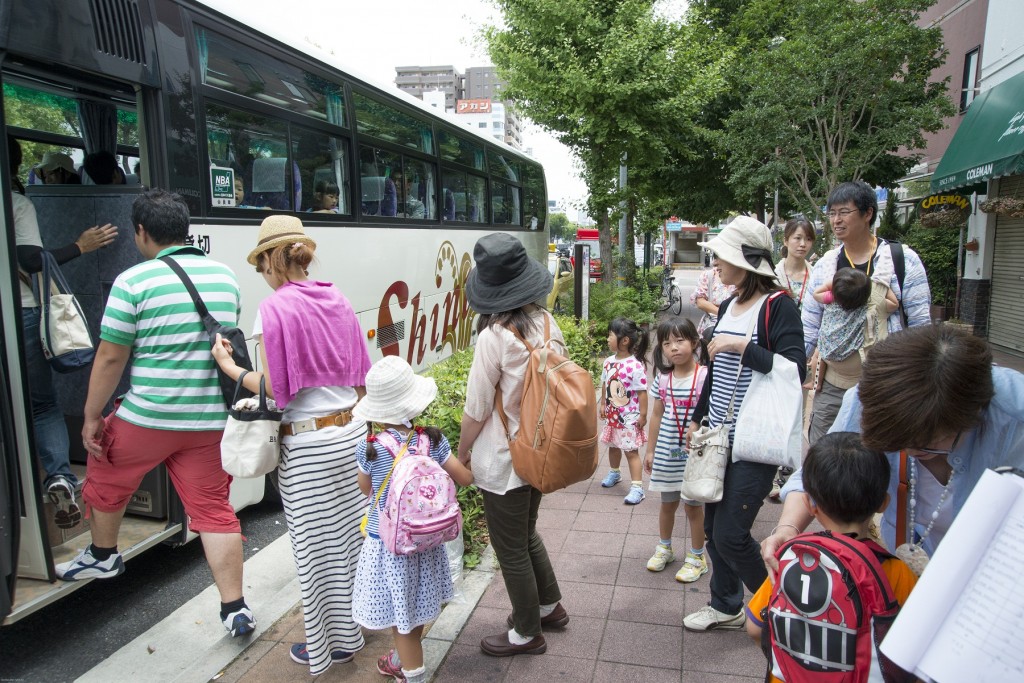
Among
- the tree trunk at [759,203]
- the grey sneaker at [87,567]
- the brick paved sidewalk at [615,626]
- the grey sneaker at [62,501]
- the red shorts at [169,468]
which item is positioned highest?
the tree trunk at [759,203]

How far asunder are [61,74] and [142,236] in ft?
3.48

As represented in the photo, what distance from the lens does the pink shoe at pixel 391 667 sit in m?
3.08

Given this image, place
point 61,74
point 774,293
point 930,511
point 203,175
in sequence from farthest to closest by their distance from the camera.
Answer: point 203,175 → point 61,74 → point 774,293 → point 930,511

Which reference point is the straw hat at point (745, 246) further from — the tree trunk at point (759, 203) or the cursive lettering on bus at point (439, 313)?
the tree trunk at point (759, 203)

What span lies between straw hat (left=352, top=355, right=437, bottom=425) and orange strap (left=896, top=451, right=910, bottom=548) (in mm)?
1638

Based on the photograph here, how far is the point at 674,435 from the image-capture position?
3.86 metres

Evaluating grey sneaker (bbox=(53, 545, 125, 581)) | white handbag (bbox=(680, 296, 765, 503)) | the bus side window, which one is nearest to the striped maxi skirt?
grey sneaker (bbox=(53, 545, 125, 581))

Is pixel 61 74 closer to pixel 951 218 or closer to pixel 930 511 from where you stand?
pixel 930 511

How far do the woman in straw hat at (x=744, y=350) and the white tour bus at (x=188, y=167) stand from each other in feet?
9.98

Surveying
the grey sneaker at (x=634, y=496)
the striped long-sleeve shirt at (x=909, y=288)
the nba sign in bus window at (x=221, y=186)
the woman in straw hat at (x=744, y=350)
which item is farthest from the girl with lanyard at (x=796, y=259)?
the nba sign in bus window at (x=221, y=186)

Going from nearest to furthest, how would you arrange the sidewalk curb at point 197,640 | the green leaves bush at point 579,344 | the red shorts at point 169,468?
the sidewalk curb at point 197,640
the red shorts at point 169,468
the green leaves bush at point 579,344

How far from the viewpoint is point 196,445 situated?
3504 millimetres

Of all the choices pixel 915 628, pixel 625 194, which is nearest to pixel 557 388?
pixel 915 628

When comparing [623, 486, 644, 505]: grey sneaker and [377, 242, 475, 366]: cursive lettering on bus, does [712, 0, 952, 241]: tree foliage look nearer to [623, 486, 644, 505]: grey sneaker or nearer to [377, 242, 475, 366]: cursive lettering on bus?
[377, 242, 475, 366]: cursive lettering on bus
